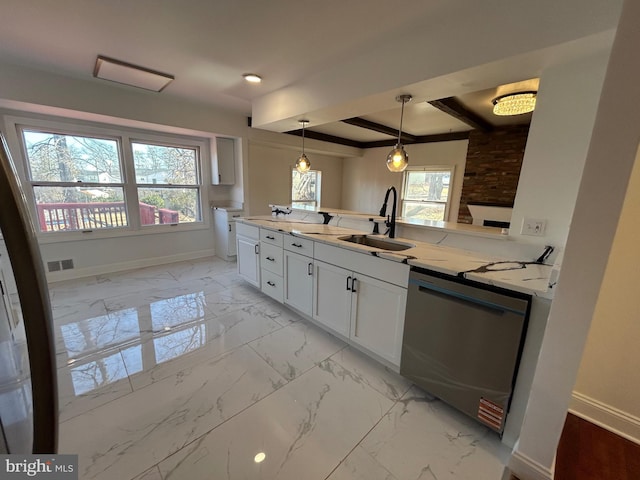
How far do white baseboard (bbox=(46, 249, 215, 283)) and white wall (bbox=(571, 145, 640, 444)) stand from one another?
197 inches

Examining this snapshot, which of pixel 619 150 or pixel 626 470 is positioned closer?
pixel 619 150

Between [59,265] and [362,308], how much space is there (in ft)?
13.5

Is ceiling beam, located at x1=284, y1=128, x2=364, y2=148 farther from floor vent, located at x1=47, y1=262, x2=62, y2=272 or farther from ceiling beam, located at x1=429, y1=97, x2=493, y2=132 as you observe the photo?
floor vent, located at x1=47, y1=262, x2=62, y2=272

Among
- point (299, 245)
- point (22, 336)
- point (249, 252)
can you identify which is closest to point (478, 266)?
point (299, 245)

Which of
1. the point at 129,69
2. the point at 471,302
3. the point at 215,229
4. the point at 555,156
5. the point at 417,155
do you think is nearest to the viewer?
the point at 471,302

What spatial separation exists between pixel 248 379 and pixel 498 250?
6.55 ft

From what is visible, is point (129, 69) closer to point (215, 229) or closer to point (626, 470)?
point (215, 229)

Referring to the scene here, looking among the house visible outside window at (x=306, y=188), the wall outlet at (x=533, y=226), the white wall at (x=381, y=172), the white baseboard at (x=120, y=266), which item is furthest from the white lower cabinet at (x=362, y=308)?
the white wall at (x=381, y=172)

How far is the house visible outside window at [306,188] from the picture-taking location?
612cm

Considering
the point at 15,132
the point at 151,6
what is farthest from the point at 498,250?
the point at 15,132

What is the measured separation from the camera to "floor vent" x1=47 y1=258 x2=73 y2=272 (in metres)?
3.45

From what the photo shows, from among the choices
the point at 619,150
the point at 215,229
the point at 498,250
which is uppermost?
the point at 619,150

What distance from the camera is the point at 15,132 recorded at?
305cm

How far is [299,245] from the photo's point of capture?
2.51m
